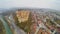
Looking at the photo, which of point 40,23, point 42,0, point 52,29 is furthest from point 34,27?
point 42,0

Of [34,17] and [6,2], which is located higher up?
[6,2]

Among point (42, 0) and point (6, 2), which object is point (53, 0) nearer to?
point (42, 0)

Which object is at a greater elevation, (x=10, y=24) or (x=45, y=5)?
(x=45, y=5)

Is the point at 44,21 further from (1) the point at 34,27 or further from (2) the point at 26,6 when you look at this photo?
(2) the point at 26,6

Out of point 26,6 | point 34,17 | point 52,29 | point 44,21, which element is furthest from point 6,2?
point 52,29

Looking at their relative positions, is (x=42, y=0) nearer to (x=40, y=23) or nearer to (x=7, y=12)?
(x=40, y=23)

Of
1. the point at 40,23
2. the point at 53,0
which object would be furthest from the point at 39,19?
the point at 53,0

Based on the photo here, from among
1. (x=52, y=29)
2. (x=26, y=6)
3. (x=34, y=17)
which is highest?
(x=26, y=6)

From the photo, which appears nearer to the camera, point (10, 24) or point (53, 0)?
point (10, 24)
